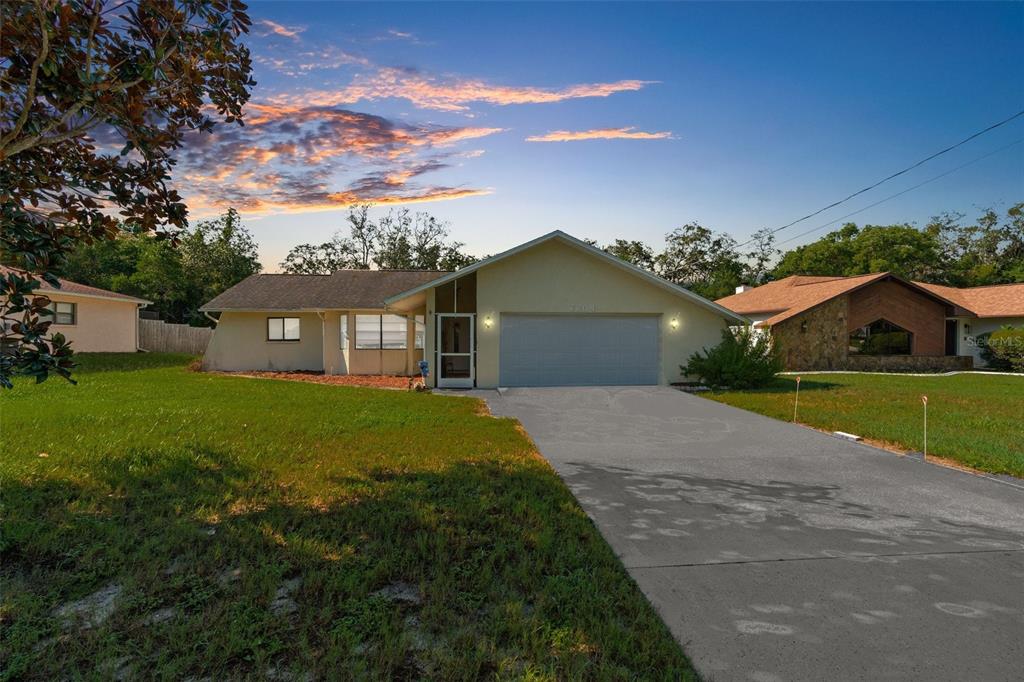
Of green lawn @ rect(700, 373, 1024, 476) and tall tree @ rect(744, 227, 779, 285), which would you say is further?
tall tree @ rect(744, 227, 779, 285)

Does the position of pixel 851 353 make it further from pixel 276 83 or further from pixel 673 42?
pixel 276 83

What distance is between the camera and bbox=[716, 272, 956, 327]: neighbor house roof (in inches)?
939

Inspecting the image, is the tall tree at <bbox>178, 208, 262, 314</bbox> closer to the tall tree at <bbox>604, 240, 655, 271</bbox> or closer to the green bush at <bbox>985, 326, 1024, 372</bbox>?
the tall tree at <bbox>604, 240, 655, 271</bbox>

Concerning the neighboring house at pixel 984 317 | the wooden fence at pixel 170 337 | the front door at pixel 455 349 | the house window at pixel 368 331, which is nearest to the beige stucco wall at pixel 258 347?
the house window at pixel 368 331

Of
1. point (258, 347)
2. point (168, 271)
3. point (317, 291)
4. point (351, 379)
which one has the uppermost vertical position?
point (168, 271)

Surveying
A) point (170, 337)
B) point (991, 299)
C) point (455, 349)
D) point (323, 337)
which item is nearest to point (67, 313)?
point (170, 337)

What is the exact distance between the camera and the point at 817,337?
79.1ft

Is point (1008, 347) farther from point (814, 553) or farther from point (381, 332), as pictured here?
point (381, 332)

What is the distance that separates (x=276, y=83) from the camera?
9.20 metres

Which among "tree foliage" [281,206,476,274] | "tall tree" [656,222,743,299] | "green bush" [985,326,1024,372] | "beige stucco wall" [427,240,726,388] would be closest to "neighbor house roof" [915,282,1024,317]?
"green bush" [985,326,1024,372]

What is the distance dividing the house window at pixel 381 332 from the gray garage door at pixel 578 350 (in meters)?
5.56

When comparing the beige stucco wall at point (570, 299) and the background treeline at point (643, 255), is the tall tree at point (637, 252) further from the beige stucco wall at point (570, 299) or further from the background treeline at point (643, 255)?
the beige stucco wall at point (570, 299)

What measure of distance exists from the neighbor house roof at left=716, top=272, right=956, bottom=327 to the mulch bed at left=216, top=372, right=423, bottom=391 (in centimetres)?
1708

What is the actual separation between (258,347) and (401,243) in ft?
90.5
